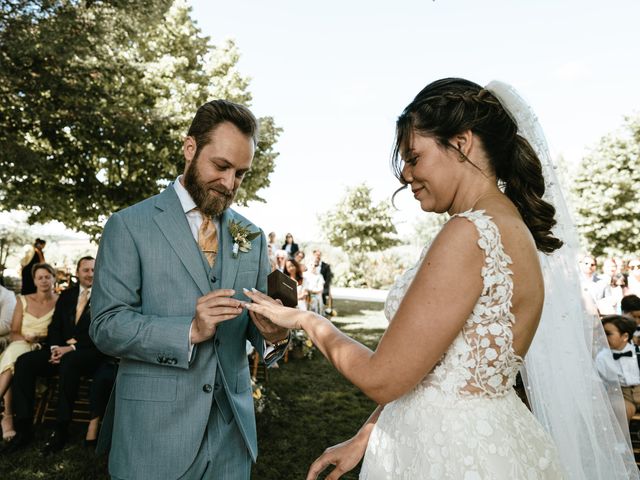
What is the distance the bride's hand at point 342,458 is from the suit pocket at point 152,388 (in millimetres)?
694

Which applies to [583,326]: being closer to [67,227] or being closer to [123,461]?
[123,461]

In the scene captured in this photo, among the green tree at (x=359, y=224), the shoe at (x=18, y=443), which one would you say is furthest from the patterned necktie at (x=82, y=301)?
the green tree at (x=359, y=224)

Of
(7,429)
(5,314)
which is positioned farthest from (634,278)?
(5,314)

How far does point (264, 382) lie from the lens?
770cm

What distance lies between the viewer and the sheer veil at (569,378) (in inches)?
83.8

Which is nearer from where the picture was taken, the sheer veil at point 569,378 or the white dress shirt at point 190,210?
the sheer veil at point 569,378

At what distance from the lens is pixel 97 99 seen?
11242 mm

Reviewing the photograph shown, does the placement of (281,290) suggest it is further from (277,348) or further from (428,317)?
(428,317)

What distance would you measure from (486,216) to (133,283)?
1.54 meters

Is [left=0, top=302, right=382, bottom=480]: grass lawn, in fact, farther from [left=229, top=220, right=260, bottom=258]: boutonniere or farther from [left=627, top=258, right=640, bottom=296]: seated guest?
[left=627, top=258, right=640, bottom=296]: seated guest

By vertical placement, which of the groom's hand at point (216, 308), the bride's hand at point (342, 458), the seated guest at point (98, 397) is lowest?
the seated guest at point (98, 397)

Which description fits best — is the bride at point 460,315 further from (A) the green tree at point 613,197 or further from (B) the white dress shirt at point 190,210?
(A) the green tree at point 613,197

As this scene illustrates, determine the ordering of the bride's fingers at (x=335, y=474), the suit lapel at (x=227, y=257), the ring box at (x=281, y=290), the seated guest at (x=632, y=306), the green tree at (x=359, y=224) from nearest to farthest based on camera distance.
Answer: the bride's fingers at (x=335, y=474), the ring box at (x=281, y=290), the suit lapel at (x=227, y=257), the seated guest at (x=632, y=306), the green tree at (x=359, y=224)

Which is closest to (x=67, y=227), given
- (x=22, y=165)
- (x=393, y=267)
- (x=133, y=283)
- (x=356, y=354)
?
(x=22, y=165)
